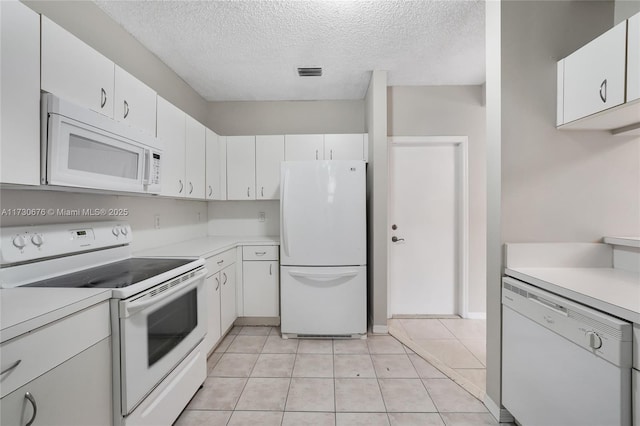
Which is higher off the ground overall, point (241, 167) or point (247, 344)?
point (241, 167)

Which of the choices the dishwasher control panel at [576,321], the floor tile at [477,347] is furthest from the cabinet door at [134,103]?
the floor tile at [477,347]

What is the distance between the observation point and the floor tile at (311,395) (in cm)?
173

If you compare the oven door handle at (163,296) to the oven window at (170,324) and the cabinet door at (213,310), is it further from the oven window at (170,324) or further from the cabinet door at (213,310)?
the cabinet door at (213,310)

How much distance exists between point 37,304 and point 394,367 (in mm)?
2175

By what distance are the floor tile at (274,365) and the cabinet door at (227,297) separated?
470 mm

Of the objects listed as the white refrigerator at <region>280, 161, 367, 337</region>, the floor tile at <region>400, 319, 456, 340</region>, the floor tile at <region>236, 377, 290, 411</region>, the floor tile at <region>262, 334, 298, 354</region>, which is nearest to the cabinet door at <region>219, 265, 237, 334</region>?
the floor tile at <region>262, 334, 298, 354</region>

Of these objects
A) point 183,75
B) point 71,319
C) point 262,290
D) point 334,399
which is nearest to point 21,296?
point 71,319

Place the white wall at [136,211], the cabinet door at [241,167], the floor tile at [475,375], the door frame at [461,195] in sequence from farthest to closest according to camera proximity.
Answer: the cabinet door at [241,167] → the door frame at [461,195] → the floor tile at [475,375] → the white wall at [136,211]

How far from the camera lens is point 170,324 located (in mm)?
1515

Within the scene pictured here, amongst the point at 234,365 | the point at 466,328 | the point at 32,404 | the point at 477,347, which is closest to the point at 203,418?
the point at 234,365

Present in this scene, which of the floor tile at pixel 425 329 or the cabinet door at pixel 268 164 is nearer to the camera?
the floor tile at pixel 425 329

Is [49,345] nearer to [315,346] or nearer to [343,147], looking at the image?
[315,346]

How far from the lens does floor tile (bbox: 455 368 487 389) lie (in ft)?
6.45

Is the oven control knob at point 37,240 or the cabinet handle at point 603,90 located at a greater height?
the cabinet handle at point 603,90
